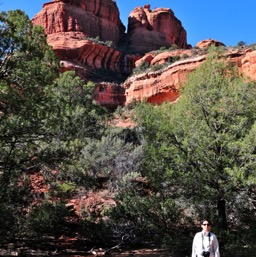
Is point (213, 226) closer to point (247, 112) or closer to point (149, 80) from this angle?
point (247, 112)

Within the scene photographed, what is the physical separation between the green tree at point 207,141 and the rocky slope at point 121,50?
21.1 metres

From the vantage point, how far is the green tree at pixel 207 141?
27.3 feet

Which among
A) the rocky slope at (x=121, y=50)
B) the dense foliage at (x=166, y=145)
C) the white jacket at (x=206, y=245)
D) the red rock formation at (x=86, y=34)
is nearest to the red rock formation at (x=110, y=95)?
the rocky slope at (x=121, y=50)

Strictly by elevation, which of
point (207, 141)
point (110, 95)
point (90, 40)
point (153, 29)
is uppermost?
point (153, 29)

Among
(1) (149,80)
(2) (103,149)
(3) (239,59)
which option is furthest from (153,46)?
(2) (103,149)

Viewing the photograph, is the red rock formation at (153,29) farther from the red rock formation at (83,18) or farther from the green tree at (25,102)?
the green tree at (25,102)

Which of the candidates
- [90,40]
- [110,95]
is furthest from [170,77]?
[90,40]

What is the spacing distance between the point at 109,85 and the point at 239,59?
22.0 meters

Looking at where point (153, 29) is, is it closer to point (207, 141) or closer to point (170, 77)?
point (170, 77)

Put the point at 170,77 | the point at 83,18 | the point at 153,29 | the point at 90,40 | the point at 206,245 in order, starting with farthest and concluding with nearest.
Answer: the point at 153,29
the point at 83,18
the point at 90,40
the point at 170,77
the point at 206,245

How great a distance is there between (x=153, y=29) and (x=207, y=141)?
2722 inches

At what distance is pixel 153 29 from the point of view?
239ft

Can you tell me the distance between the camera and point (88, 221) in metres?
11.8

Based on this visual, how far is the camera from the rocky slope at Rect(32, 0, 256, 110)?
36.3 metres
